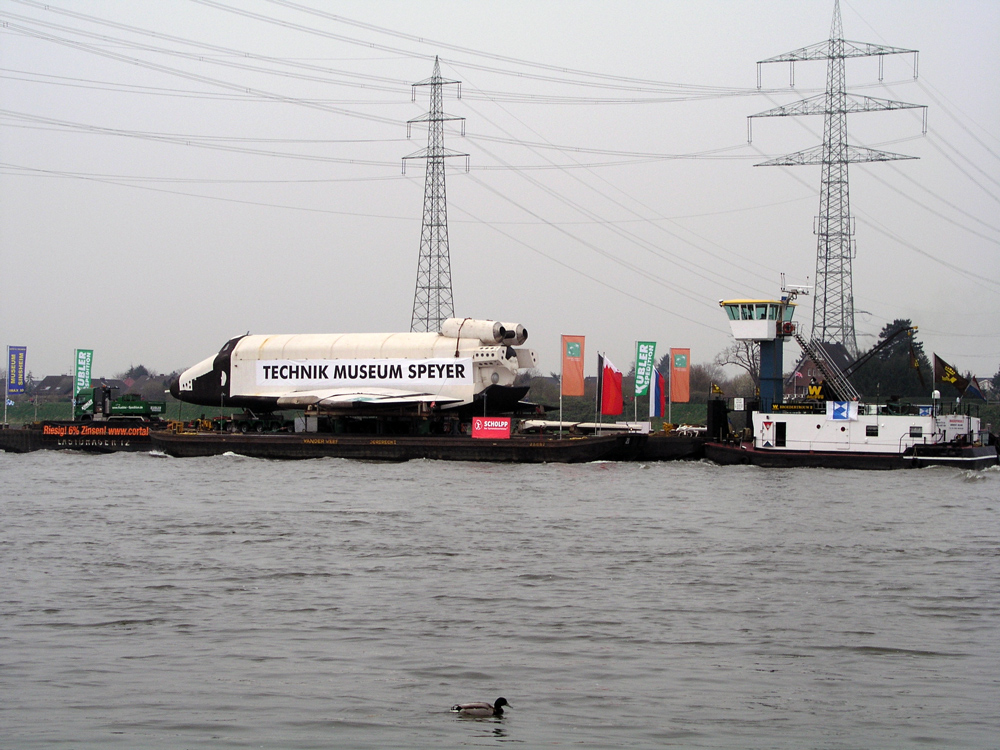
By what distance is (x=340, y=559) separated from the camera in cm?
2367

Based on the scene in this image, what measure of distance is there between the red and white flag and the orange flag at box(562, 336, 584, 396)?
1.49 meters

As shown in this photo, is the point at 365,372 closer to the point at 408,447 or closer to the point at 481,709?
the point at 408,447

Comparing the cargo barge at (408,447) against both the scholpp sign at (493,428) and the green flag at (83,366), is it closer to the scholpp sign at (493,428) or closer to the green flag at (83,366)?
the scholpp sign at (493,428)

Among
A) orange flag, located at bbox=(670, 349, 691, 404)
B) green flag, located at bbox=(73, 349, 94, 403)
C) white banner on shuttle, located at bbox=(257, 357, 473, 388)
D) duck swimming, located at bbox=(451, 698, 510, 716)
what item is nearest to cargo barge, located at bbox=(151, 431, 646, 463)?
white banner on shuttle, located at bbox=(257, 357, 473, 388)

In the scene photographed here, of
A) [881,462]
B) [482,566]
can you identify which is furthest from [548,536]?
[881,462]

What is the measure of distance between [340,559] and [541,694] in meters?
10.9

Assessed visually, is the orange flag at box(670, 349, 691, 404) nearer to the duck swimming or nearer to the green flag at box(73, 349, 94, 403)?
the green flag at box(73, 349, 94, 403)

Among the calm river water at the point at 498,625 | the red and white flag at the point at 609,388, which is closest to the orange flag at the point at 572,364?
the red and white flag at the point at 609,388

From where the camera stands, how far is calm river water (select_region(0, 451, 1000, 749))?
486 inches

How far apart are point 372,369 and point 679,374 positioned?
1706 centimetres

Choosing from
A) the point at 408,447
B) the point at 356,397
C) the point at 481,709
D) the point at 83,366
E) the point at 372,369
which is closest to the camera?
the point at 481,709

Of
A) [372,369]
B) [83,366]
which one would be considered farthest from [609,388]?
[83,366]

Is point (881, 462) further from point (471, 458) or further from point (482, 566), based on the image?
point (482, 566)

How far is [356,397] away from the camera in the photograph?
6069 cm
